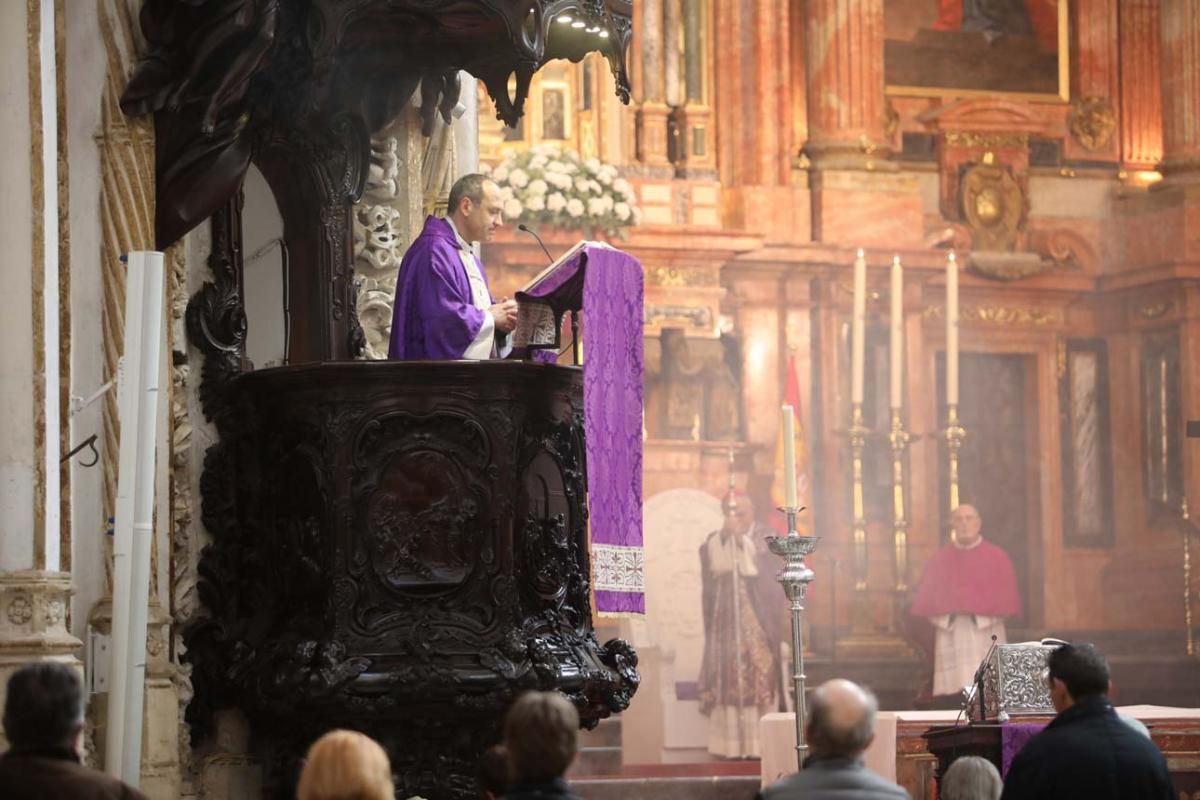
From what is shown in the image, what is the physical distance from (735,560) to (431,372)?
8.38m

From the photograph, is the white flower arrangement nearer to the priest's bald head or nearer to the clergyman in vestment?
the clergyman in vestment

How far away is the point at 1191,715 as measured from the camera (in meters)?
10.9

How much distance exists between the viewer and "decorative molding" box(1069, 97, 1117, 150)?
1945 centimetres

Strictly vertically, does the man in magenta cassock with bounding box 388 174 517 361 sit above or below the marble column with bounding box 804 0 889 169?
below

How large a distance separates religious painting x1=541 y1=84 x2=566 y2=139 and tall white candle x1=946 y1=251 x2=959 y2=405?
10.7ft

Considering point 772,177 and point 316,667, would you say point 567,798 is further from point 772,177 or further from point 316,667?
point 772,177

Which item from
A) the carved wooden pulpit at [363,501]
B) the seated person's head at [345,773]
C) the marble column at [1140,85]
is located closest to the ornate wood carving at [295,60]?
the carved wooden pulpit at [363,501]

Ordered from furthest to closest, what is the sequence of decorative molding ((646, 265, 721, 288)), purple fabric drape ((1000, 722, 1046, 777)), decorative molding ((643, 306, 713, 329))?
decorative molding ((646, 265, 721, 288))
decorative molding ((643, 306, 713, 329))
purple fabric drape ((1000, 722, 1046, 777))

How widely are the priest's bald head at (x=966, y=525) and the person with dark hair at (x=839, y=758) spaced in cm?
1270

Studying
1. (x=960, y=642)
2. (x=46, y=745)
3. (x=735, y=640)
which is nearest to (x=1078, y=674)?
(x=46, y=745)

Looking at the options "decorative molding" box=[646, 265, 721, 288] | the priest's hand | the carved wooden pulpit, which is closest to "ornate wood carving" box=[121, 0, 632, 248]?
the carved wooden pulpit

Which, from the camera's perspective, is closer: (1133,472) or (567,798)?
(567,798)

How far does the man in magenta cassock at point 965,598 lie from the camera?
56.0ft

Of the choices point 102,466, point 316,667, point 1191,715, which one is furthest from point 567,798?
point 1191,715
